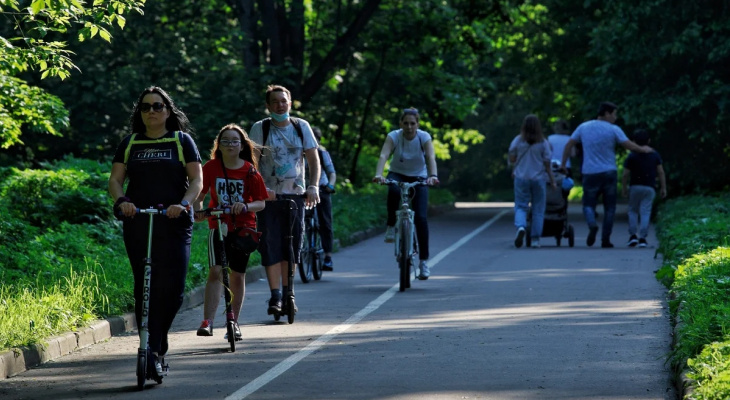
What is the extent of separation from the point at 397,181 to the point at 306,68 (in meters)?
21.3

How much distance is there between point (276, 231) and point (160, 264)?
311 cm

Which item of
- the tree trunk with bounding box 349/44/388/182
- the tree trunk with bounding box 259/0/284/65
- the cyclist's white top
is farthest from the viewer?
the tree trunk with bounding box 349/44/388/182

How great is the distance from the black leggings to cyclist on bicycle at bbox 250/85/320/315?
116 inches

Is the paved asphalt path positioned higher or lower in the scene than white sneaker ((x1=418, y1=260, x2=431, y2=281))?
lower

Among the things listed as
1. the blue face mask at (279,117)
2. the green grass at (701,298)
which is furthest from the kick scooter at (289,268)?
the green grass at (701,298)

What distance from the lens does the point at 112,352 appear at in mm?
9469

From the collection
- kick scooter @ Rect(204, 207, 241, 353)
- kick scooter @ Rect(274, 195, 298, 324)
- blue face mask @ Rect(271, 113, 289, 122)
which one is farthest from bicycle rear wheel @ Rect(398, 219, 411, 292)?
kick scooter @ Rect(204, 207, 241, 353)

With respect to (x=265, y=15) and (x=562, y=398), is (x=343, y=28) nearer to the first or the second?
(x=265, y=15)

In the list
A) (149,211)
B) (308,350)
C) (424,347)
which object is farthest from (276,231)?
(149,211)

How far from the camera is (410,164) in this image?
14.0 m

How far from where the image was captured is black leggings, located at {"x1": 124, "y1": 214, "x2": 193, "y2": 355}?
7.86 metres

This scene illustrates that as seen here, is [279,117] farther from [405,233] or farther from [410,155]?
[410,155]

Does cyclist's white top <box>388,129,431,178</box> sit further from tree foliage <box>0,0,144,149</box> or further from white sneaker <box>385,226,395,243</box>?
tree foliage <box>0,0,144,149</box>

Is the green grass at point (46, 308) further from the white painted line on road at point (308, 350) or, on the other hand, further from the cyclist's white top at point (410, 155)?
the cyclist's white top at point (410, 155)
